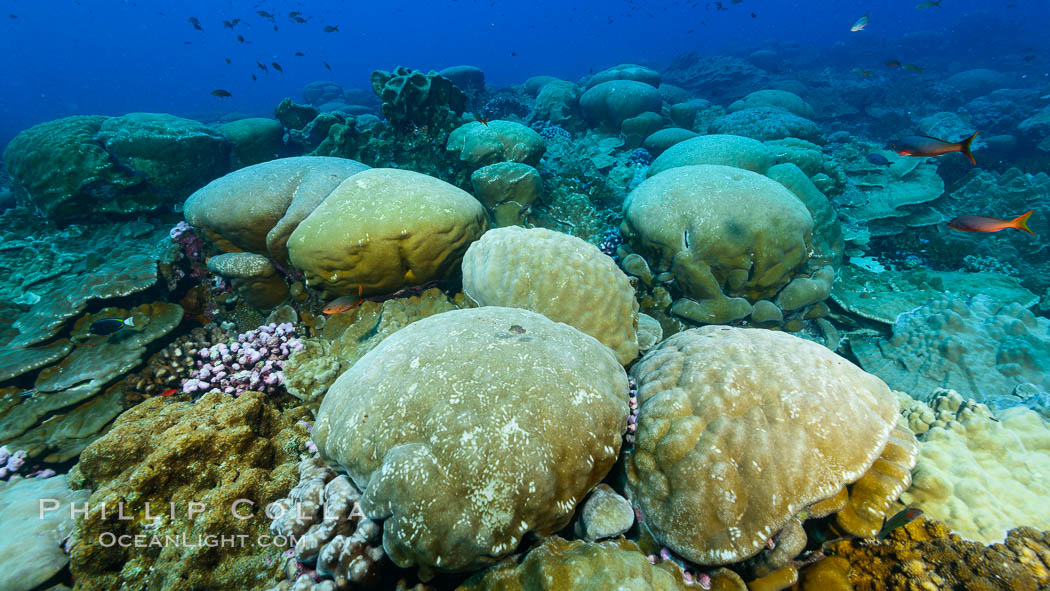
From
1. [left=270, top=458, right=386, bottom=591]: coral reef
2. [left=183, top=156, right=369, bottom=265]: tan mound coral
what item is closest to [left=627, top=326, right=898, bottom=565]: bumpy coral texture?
[left=270, top=458, right=386, bottom=591]: coral reef

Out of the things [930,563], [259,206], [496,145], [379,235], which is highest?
[259,206]

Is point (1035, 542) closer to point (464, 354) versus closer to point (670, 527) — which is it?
point (670, 527)

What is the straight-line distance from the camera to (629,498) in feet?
7.68

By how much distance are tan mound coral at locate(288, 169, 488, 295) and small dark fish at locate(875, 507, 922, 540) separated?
4.20m

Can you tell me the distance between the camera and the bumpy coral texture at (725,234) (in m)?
4.54

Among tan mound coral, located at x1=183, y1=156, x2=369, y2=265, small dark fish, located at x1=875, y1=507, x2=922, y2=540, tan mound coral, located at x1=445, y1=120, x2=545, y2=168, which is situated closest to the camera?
small dark fish, located at x1=875, y1=507, x2=922, y2=540

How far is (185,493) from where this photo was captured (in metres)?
2.22

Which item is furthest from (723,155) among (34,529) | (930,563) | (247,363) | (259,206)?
(34,529)

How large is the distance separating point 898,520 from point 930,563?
0.78 feet

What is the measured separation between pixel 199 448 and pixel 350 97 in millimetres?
26424

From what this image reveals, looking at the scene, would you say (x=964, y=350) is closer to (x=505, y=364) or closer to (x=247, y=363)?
(x=505, y=364)

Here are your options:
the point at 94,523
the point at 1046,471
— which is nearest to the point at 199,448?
the point at 94,523

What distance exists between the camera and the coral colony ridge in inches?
76.5

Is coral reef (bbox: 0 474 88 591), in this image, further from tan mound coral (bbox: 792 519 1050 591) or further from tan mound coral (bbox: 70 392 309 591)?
tan mound coral (bbox: 792 519 1050 591)
